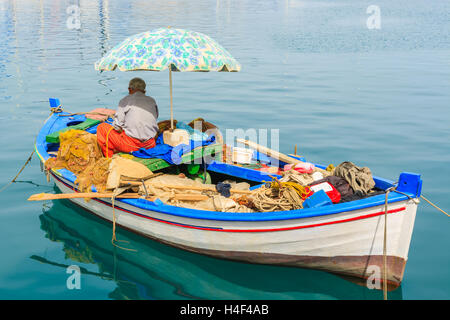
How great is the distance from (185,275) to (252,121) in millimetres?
8990

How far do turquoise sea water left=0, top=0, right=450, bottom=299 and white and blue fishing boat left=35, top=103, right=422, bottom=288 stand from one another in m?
0.35

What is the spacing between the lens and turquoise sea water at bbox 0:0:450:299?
690cm

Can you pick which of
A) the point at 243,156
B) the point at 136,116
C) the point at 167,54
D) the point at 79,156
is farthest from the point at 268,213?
the point at 79,156

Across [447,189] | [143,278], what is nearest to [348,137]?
[447,189]

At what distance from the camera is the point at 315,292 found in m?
6.64

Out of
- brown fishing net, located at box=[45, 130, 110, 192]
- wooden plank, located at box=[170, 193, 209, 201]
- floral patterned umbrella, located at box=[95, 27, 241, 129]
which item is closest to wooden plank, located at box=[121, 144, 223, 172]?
brown fishing net, located at box=[45, 130, 110, 192]

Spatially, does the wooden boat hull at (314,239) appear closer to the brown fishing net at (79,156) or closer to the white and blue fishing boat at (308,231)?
the white and blue fishing boat at (308,231)

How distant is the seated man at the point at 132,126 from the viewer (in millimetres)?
8281

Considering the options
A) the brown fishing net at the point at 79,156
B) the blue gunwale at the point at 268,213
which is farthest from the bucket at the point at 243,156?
the brown fishing net at the point at 79,156

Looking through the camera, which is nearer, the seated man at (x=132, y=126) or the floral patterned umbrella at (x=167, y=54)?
the floral patterned umbrella at (x=167, y=54)

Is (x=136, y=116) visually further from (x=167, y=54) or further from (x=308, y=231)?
(x=308, y=231)

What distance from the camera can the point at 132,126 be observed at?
8305 mm

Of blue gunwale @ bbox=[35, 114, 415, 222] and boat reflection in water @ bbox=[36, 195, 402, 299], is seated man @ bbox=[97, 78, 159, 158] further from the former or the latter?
boat reflection in water @ bbox=[36, 195, 402, 299]
